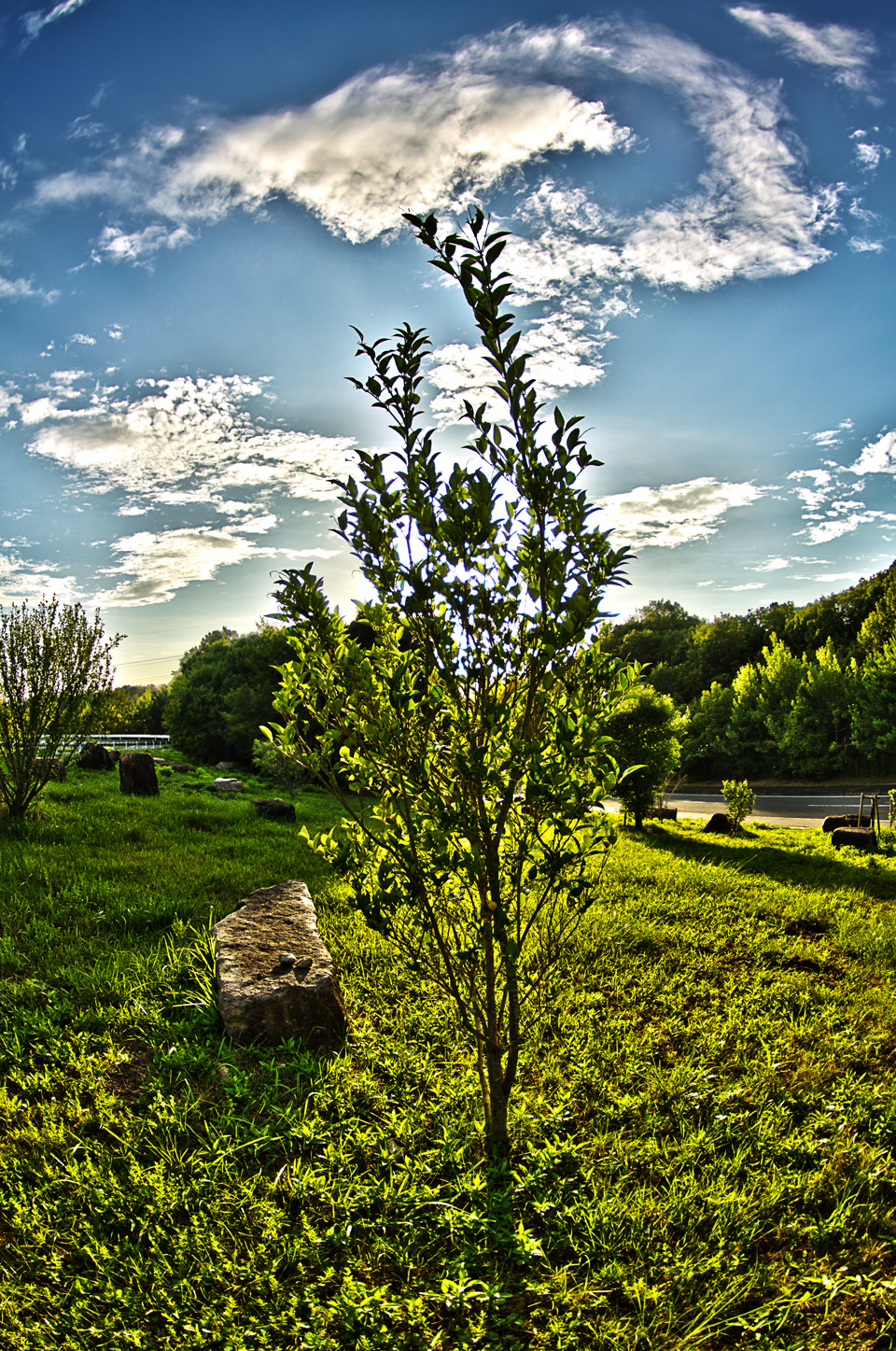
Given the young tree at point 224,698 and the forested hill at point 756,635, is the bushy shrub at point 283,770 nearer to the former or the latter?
the young tree at point 224,698

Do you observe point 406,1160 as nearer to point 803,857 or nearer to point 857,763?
point 803,857

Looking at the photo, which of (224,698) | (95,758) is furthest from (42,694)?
(224,698)

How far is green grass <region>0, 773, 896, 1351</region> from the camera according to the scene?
2.21 metres

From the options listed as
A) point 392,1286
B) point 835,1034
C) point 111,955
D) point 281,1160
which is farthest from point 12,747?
point 835,1034

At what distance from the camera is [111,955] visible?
4566 millimetres

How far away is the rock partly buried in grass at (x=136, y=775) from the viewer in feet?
37.4

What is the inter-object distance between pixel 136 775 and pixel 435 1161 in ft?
33.8

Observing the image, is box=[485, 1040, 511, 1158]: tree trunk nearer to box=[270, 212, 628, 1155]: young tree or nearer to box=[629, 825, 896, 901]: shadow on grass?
box=[270, 212, 628, 1155]: young tree

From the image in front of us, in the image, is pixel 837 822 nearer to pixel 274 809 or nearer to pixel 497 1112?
pixel 274 809

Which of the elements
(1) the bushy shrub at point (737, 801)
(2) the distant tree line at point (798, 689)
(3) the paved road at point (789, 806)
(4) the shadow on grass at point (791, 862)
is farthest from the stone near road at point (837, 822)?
(2) the distant tree line at point (798, 689)

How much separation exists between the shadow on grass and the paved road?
7891 millimetres

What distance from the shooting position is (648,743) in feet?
39.9

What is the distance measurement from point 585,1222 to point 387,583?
2.74 metres

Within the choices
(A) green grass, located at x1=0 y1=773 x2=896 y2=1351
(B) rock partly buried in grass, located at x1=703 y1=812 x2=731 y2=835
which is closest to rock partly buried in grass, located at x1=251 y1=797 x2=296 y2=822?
(A) green grass, located at x1=0 y1=773 x2=896 y2=1351
